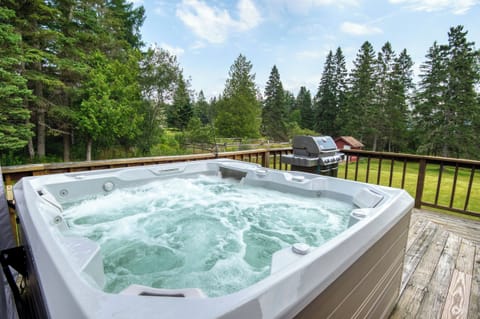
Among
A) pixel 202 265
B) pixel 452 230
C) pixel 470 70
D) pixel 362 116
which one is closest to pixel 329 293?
pixel 202 265

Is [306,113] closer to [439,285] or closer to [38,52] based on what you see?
[38,52]

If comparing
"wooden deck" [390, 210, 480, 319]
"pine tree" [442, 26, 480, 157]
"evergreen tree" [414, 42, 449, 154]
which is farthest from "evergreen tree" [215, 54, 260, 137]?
"wooden deck" [390, 210, 480, 319]

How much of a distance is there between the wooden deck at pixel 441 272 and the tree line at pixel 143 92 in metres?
7.94

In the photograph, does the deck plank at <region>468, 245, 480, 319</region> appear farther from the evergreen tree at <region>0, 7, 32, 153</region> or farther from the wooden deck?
the evergreen tree at <region>0, 7, 32, 153</region>

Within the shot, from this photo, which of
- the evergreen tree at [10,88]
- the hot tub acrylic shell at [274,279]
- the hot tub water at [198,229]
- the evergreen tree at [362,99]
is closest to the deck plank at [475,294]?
the hot tub acrylic shell at [274,279]

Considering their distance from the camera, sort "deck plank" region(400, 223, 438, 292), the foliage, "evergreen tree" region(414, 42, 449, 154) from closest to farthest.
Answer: "deck plank" region(400, 223, 438, 292), the foliage, "evergreen tree" region(414, 42, 449, 154)

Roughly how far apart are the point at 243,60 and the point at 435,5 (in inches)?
474

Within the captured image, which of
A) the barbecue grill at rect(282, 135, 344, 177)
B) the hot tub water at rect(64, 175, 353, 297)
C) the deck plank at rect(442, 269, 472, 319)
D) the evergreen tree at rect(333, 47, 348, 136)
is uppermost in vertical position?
the evergreen tree at rect(333, 47, 348, 136)

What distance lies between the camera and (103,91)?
8008mm

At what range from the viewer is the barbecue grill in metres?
2.90

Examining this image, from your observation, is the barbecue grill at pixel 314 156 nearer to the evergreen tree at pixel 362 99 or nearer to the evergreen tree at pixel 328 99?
the evergreen tree at pixel 362 99

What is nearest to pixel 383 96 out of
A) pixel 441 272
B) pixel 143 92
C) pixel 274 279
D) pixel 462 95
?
pixel 462 95

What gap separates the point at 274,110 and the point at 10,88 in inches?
690

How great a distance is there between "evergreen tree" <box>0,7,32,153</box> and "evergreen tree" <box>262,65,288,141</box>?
1658cm
